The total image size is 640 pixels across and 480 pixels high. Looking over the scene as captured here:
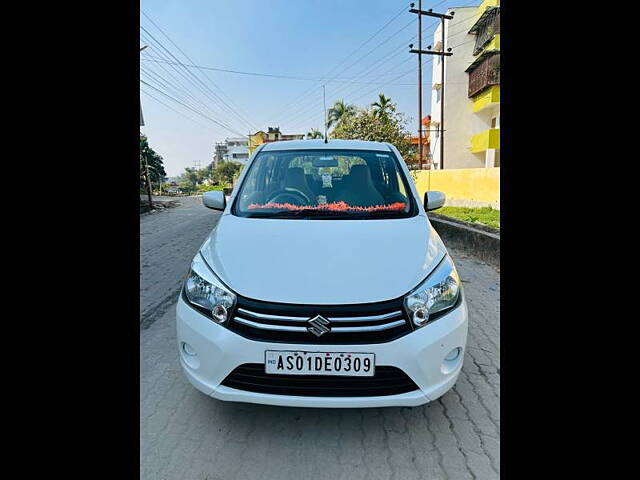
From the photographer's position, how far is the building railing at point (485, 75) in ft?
64.5

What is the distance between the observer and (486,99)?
846 inches

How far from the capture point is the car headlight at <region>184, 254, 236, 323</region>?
69.9 inches

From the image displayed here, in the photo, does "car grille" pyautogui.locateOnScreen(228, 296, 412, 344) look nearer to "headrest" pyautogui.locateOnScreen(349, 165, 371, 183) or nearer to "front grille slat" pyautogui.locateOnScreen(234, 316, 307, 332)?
"front grille slat" pyautogui.locateOnScreen(234, 316, 307, 332)

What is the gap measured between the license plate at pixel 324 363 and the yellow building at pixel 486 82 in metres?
19.9

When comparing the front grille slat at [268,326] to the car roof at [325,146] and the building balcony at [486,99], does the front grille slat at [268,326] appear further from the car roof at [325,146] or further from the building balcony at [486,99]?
the building balcony at [486,99]

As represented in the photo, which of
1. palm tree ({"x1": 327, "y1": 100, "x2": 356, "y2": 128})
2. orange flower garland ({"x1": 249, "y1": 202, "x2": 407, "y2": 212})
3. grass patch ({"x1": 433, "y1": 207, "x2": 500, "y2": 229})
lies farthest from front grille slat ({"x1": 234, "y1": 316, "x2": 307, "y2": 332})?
palm tree ({"x1": 327, "y1": 100, "x2": 356, "y2": 128})

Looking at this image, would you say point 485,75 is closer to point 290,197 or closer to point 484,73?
point 484,73

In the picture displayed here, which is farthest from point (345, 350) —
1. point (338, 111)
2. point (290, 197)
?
point (338, 111)

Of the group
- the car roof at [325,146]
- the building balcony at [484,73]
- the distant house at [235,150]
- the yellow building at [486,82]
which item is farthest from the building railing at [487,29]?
the distant house at [235,150]
